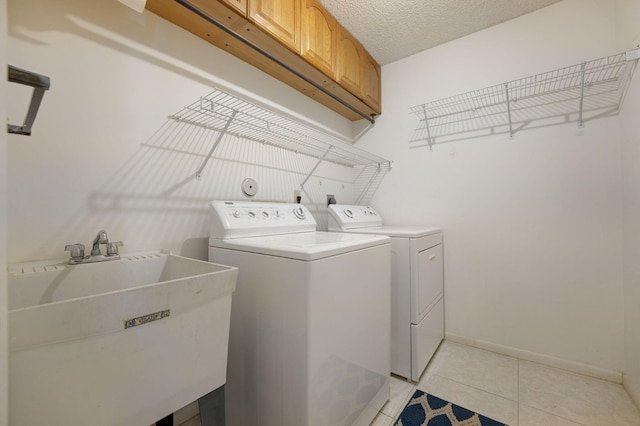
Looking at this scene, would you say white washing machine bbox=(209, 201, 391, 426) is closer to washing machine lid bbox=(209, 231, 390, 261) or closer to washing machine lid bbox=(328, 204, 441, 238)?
washing machine lid bbox=(209, 231, 390, 261)

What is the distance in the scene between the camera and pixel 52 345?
1.65 feet

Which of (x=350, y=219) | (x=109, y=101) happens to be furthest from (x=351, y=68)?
(x=109, y=101)

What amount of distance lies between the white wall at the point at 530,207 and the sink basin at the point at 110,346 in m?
1.96

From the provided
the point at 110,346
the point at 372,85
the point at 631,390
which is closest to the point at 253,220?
the point at 110,346

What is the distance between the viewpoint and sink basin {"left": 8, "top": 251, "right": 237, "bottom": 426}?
19.1 inches

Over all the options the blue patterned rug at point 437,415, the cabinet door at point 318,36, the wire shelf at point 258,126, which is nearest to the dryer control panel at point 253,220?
the wire shelf at point 258,126

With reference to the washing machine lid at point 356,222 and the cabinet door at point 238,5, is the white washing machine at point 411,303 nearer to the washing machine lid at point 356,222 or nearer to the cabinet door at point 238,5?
the washing machine lid at point 356,222

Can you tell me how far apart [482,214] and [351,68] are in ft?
5.22

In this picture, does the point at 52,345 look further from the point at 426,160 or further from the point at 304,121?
the point at 426,160

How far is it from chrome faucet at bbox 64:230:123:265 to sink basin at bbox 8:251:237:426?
4cm

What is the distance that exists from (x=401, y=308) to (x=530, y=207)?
122 cm

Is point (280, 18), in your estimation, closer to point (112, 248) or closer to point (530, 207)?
point (112, 248)

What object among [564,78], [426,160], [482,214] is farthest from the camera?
[426,160]

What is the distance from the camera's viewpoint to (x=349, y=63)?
6.67ft
